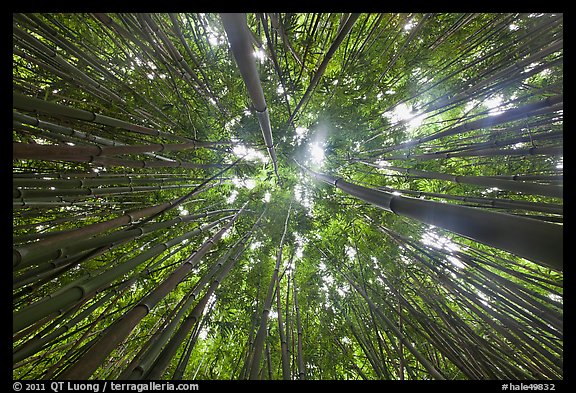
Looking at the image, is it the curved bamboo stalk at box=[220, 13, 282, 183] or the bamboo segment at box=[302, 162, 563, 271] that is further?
the curved bamboo stalk at box=[220, 13, 282, 183]

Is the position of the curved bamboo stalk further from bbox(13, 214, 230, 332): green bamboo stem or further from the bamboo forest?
bbox(13, 214, 230, 332): green bamboo stem

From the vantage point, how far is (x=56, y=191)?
1753 millimetres

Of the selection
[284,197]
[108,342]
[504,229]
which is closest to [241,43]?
[504,229]

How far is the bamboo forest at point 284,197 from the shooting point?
1428mm

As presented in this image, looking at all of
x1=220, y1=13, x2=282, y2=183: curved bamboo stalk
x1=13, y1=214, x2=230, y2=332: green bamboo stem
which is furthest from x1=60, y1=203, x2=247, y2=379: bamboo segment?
x1=220, y1=13, x2=282, y2=183: curved bamboo stalk

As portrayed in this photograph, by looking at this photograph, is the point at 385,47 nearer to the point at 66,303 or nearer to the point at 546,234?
the point at 546,234

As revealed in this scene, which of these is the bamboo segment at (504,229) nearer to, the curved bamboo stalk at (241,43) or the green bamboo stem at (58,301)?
the curved bamboo stalk at (241,43)

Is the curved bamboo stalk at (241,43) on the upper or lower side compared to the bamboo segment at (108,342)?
upper

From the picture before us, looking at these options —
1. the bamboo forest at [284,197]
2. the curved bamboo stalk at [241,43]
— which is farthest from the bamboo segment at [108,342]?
the curved bamboo stalk at [241,43]

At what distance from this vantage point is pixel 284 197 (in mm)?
4418

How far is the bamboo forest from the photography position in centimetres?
143

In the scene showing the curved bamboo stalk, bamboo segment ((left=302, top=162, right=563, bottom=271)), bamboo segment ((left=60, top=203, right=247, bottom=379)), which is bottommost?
bamboo segment ((left=60, top=203, right=247, bottom=379))
